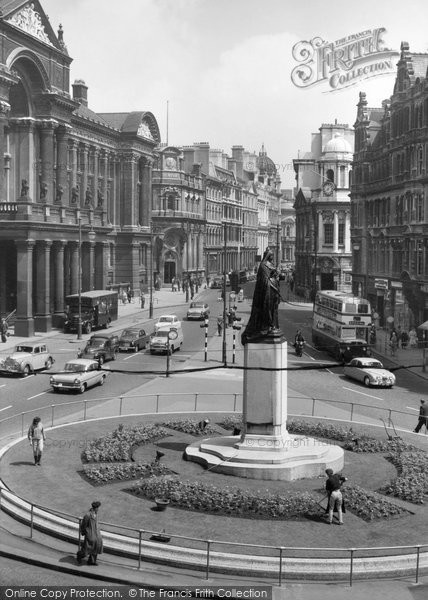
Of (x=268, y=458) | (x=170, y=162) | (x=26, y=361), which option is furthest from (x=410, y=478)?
(x=170, y=162)

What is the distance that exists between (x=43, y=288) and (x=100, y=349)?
16836 millimetres

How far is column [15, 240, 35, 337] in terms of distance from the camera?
57031 millimetres

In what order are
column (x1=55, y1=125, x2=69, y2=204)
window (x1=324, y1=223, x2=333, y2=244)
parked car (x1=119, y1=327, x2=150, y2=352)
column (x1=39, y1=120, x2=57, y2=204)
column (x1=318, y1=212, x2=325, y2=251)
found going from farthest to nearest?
column (x1=318, y1=212, x2=325, y2=251) < window (x1=324, y1=223, x2=333, y2=244) < column (x1=55, y1=125, x2=69, y2=204) < column (x1=39, y1=120, x2=57, y2=204) < parked car (x1=119, y1=327, x2=150, y2=352)

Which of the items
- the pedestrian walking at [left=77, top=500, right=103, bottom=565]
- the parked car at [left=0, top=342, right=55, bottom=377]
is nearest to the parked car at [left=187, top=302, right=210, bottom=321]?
the parked car at [left=0, top=342, right=55, bottom=377]

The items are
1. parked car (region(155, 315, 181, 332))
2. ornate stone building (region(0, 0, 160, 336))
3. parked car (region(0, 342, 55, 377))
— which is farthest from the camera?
ornate stone building (region(0, 0, 160, 336))

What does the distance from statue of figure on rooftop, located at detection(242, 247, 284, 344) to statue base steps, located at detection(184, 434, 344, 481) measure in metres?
3.17

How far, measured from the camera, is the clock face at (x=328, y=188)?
4161 inches

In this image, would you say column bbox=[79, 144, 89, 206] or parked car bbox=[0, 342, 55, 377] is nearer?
parked car bbox=[0, 342, 55, 377]

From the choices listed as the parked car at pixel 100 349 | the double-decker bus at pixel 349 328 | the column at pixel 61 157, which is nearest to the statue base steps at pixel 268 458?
the parked car at pixel 100 349

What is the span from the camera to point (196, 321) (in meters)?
71.2

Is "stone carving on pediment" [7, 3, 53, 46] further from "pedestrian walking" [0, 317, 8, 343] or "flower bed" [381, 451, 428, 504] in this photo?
"flower bed" [381, 451, 428, 504]

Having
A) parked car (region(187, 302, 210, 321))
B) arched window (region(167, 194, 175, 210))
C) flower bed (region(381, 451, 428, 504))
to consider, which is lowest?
flower bed (region(381, 451, 428, 504))

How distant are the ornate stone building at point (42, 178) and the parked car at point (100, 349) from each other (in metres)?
12.3

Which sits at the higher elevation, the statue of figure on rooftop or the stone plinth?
the statue of figure on rooftop
